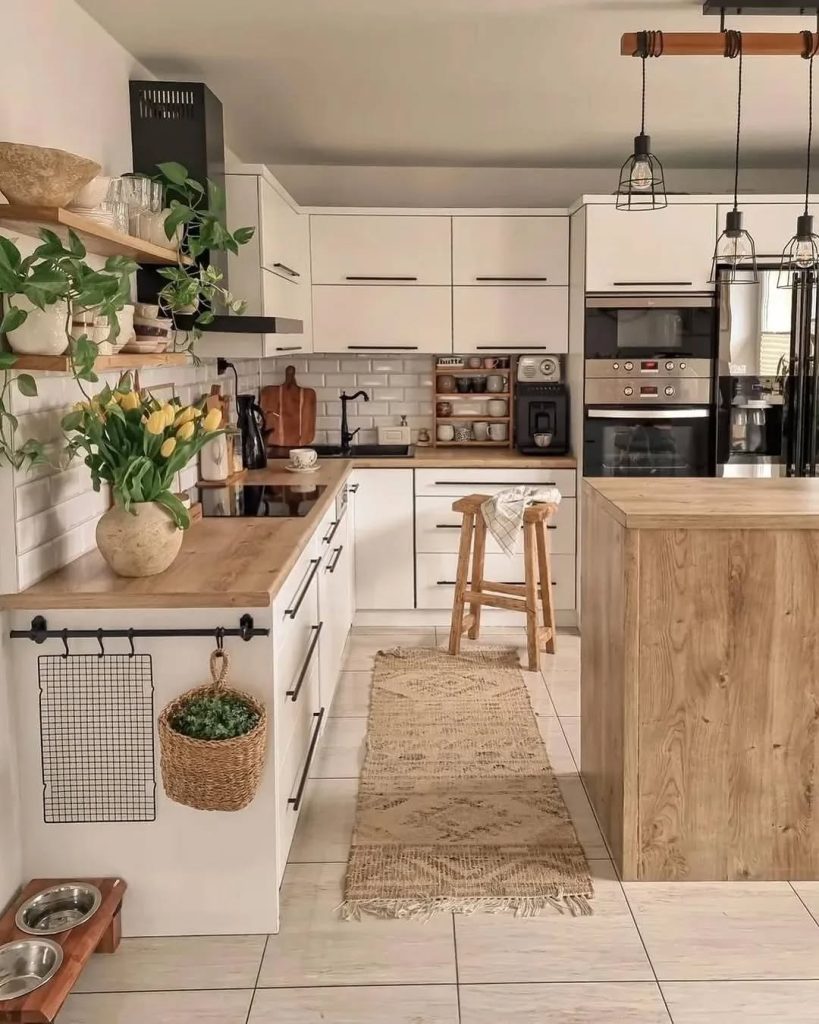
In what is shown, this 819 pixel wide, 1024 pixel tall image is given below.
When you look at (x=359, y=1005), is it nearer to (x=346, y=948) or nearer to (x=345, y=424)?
(x=346, y=948)

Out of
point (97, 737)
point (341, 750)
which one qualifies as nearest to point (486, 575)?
point (341, 750)

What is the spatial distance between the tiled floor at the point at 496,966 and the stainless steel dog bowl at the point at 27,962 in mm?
144

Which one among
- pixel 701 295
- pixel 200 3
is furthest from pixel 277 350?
pixel 701 295

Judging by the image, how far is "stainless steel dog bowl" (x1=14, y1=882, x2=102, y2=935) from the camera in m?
2.44

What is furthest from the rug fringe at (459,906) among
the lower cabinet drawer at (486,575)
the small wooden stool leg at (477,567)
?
the lower cabinet drawer at (486,575)

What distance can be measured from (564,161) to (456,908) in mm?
4142

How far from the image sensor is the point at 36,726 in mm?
2594

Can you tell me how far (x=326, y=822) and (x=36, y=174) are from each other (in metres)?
2.09

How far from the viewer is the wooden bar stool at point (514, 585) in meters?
4.84

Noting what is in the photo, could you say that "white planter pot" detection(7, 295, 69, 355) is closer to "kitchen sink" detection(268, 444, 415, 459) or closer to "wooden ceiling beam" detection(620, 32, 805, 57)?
"wooden ceiling beam" detection(620, 32, 805, 57)

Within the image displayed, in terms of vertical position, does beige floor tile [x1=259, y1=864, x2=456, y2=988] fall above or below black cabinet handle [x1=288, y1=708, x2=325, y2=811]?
below

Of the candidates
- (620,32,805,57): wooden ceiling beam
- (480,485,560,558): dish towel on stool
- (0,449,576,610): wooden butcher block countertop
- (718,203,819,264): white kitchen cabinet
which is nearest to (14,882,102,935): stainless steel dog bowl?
(0,449,576,610): wooden butcher block countertop

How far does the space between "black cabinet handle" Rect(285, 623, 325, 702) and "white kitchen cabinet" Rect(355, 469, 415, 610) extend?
5.15 feet

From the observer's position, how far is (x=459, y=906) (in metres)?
2.80
